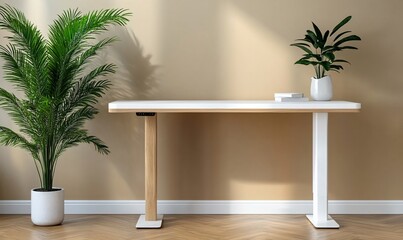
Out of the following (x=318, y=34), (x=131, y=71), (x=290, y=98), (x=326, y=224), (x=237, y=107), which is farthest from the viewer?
(x=131, y=71)

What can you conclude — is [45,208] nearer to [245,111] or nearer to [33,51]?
[33,51]

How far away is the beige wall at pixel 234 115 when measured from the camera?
5.14 metres

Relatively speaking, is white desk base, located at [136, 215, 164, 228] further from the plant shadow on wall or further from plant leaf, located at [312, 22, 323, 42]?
plant leaf, located at [312, 22, 323, 42]

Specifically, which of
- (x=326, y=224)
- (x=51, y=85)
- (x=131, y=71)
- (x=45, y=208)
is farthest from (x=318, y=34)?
(x=45, y=208)

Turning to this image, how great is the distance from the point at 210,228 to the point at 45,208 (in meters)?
1.21

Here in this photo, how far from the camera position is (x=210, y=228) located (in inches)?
182

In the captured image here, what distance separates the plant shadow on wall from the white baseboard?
109mm

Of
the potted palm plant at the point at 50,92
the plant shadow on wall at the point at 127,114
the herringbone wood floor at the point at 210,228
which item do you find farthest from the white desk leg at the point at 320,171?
the potted palm plant at the point at 50,92

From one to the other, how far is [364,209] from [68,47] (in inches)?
104

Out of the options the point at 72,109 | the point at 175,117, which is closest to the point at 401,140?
the point at 175,117

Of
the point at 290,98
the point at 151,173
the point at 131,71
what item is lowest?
the point at 151,173

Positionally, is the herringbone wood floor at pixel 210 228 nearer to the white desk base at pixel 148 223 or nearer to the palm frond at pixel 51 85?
the white desk base at pixel 148 223

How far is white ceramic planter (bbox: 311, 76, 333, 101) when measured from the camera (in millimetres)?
4695

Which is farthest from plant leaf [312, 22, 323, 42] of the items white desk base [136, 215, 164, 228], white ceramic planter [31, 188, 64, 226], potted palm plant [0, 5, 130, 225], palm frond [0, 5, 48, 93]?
white ceramic planter [31, 188, 64, 226]
